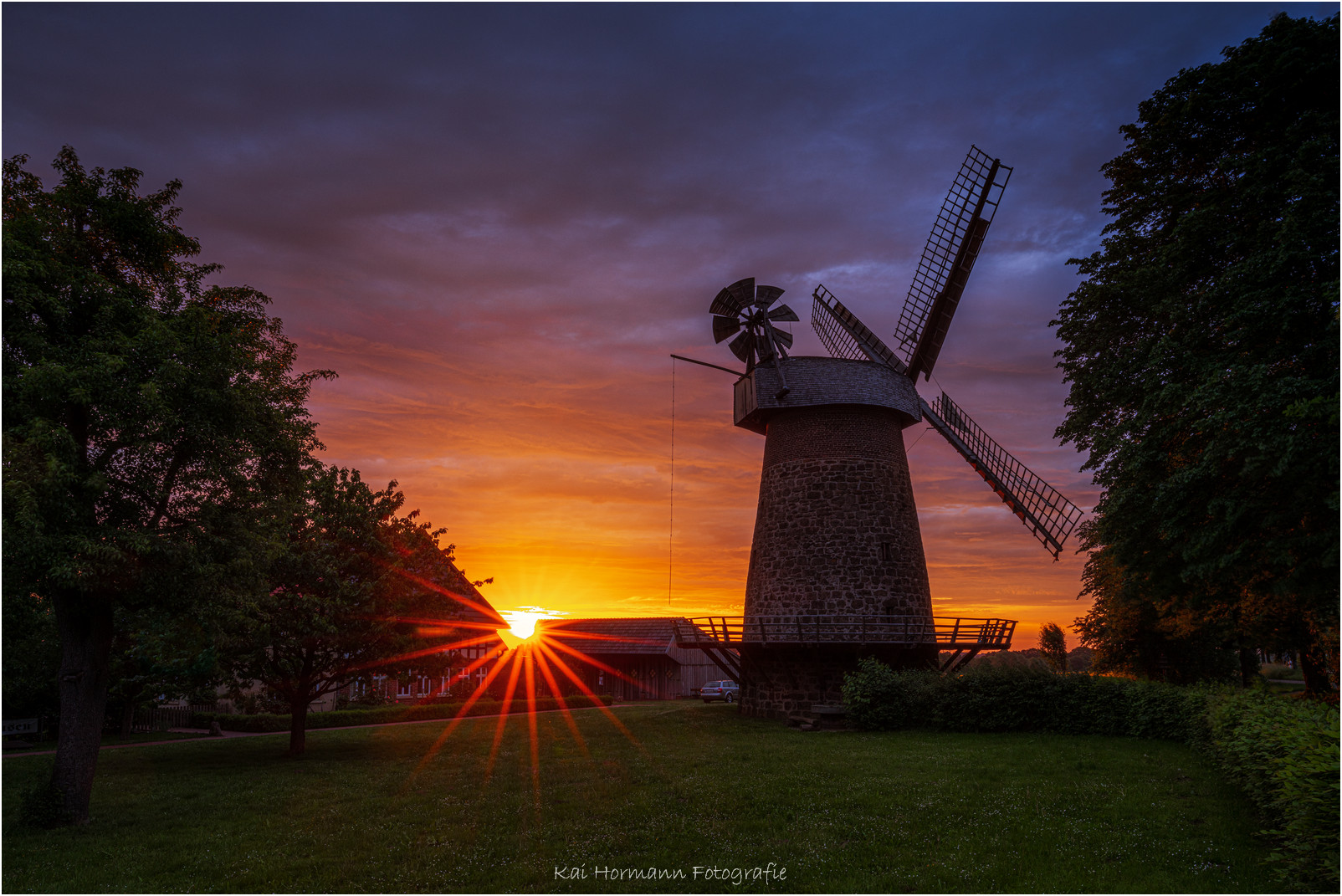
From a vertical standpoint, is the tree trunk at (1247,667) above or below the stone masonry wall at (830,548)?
below

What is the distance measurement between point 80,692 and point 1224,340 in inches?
983

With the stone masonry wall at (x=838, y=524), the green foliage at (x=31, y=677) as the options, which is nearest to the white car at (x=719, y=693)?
the stone masonry wall at (x=838, y=524)

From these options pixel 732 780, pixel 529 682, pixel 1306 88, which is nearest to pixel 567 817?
pixel 732 780

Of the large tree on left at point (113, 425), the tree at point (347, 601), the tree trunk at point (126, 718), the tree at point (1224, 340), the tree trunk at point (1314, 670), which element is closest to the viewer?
the large tree on left at point (113, 425)

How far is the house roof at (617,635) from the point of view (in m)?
50.2

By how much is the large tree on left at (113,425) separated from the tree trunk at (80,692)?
0.03 metres

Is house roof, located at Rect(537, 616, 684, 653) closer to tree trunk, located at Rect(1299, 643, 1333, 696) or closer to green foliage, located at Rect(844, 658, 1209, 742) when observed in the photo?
green foliage, located at Rect(844, 658, 1209, 742)

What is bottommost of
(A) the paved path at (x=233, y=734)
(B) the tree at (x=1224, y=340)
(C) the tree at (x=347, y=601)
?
(A) the paved path at (x=233, y=734)

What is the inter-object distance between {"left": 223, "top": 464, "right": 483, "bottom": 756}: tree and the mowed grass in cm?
287

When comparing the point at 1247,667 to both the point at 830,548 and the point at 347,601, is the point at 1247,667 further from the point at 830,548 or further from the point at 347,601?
the point at 347,601

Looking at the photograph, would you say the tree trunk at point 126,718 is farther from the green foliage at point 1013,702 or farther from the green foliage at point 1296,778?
the green foliage at point 1296,778

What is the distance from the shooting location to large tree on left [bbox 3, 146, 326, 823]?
12.6 metres

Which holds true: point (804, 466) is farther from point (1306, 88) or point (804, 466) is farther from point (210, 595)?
point (210, 595)

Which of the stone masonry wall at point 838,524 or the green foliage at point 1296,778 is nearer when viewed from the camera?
the green foliage at point 1296,778
